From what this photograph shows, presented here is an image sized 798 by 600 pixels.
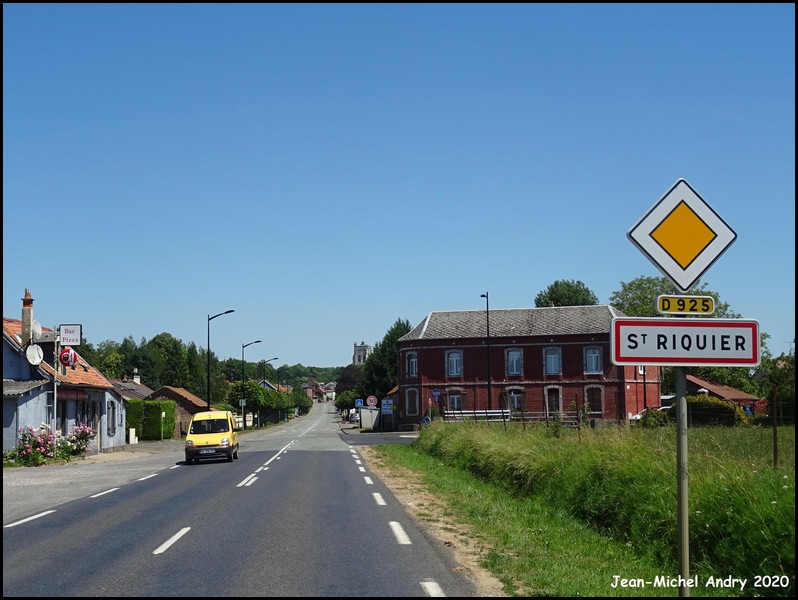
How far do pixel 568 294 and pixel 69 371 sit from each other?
67.9 meters

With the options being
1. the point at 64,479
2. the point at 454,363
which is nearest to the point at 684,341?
the point at 64,479

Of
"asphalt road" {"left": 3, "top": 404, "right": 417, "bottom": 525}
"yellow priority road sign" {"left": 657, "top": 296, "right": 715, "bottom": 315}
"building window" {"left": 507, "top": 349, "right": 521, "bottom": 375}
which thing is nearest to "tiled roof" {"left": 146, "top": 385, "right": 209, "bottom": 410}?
"building window" {"left": 507, "top": 349, "right": 521, "bottom": 375}

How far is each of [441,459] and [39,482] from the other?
512 inches

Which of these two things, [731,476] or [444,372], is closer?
[731,476]

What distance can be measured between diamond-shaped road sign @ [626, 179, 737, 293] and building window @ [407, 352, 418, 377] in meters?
65.0

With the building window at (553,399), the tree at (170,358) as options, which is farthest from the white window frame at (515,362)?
the tree at (170,358)

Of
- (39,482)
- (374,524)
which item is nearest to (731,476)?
(374,524)

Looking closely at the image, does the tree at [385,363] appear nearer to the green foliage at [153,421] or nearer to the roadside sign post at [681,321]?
the green foliage at [153,421]

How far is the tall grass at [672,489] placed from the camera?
27.1 ft

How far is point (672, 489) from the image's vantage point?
10.7 m

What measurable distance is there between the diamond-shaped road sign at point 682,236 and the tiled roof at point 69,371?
37.4m

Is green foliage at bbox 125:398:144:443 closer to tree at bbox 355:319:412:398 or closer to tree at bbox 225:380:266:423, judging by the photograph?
tree at bbox 225:380:266:423

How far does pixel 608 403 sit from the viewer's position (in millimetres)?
65938

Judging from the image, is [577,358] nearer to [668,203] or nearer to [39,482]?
[39,482]
